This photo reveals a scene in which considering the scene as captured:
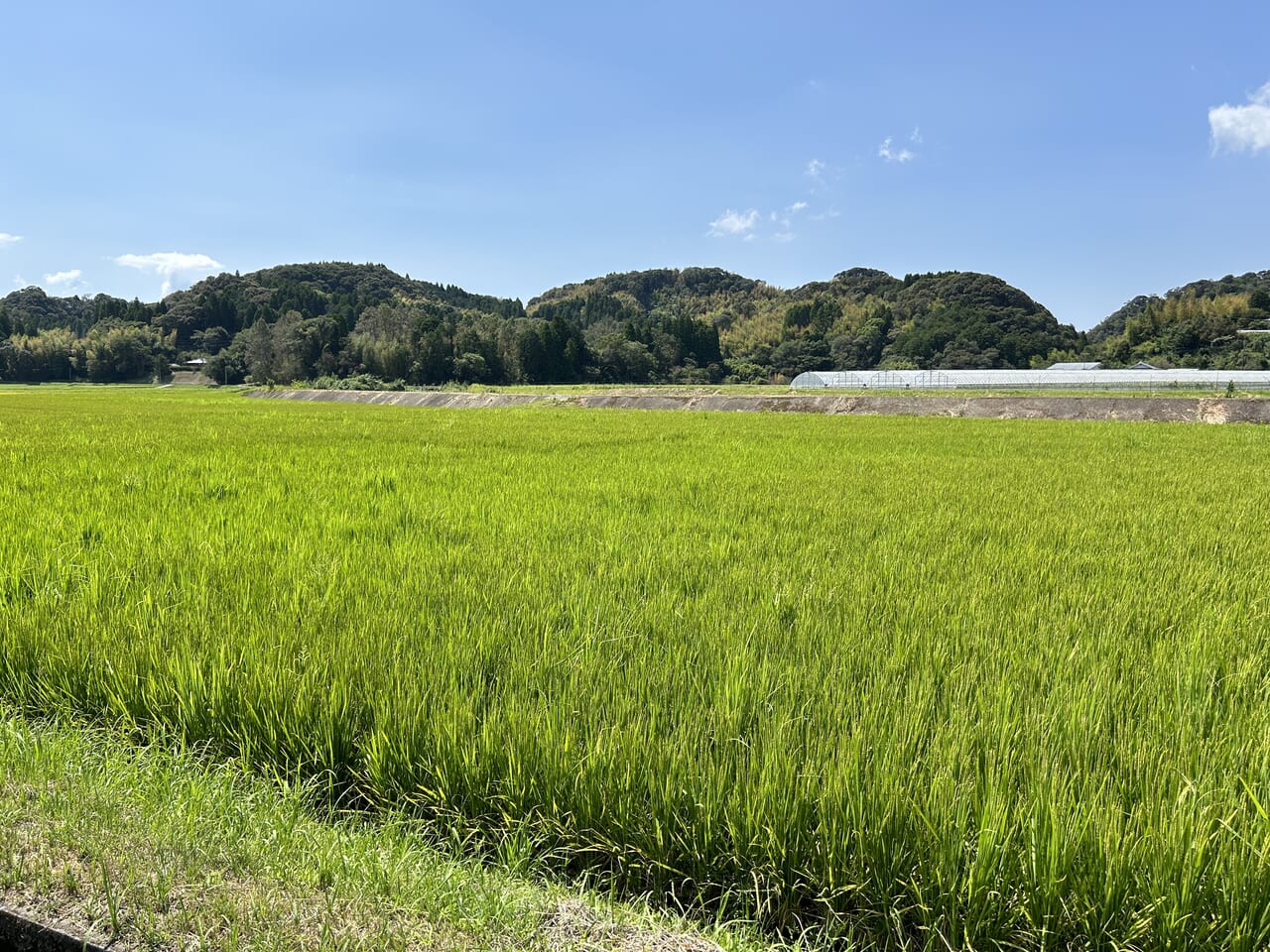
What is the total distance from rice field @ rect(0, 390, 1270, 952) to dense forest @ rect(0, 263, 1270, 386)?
57.4 m

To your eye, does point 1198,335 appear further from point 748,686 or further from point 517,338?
point 748,686

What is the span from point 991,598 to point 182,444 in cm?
1074

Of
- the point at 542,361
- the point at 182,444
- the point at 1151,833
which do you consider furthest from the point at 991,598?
the point at 542,361

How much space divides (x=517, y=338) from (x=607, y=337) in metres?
12.9

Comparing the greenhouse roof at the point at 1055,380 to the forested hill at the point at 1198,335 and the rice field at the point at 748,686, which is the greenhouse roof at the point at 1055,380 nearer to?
the forested hill at the point at 1198,335

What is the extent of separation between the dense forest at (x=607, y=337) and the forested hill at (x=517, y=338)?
0.23 meters

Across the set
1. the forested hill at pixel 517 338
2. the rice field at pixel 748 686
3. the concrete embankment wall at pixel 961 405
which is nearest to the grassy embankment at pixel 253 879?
the rice field at pixel 748 686

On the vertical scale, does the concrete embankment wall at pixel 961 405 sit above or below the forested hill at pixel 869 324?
below

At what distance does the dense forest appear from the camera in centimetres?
6575

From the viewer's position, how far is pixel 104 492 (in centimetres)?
517

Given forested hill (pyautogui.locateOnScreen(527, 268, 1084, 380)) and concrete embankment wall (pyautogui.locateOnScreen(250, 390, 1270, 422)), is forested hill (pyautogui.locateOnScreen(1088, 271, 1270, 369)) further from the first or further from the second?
concrete embankment wall (pyautogui.locateOnScreen(250, 390, 1270, 422))

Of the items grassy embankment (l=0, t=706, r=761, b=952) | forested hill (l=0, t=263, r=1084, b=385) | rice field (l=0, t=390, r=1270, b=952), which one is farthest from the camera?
forested hill (l=0, t=263, r=1084, b=385)

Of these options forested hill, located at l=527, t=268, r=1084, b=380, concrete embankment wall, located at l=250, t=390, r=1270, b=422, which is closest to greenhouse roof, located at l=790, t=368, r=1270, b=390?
concrete embankment wall, located at l=250, t=390, r=1270, b=422

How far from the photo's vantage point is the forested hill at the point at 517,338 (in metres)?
69.3
